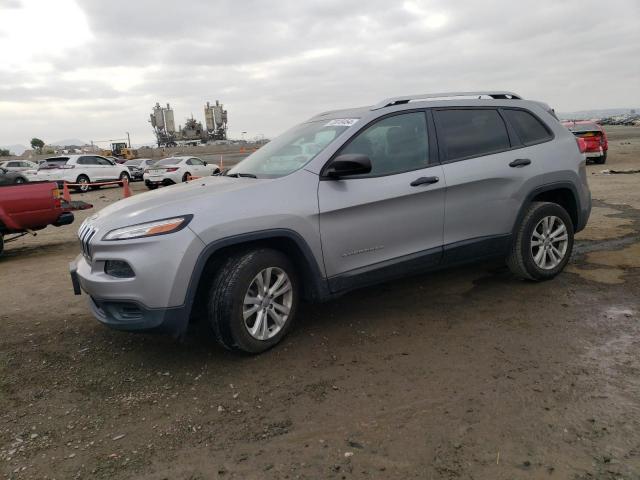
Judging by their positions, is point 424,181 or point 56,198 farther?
point 56,198

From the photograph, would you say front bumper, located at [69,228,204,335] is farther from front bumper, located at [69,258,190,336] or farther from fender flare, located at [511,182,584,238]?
fender flare, located at [511,182,584,238]

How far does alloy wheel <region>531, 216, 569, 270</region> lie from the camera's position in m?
4.86

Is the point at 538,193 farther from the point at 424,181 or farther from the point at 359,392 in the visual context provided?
the point at 359,392

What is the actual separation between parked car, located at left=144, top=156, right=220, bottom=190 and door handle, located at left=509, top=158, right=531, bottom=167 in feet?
54.6

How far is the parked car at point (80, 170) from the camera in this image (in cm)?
2114

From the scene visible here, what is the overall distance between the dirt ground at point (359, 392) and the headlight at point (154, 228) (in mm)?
980

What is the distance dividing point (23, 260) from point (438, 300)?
6.35m

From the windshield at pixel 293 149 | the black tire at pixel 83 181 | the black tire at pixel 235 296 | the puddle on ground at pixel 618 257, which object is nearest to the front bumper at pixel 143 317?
the black tire at pixel 235 296

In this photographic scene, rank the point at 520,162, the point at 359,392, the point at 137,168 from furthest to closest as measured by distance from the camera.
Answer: the point at 137,168 → the point at 520,162 → the point at 359,392

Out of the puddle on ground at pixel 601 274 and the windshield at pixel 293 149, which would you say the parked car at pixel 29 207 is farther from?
the puddle on ground at pixel 601 274

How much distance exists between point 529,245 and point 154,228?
339 centimetres

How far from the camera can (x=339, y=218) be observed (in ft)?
12.3

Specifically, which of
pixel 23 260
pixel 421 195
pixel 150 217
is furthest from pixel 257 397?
pixel 23 260

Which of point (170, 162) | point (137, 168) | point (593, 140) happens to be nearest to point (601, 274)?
point (593, 140)
